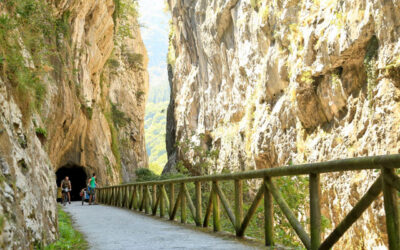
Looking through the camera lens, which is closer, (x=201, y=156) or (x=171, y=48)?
(x=201, y=156)

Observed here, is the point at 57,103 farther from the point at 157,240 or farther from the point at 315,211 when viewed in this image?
the point at 315,211

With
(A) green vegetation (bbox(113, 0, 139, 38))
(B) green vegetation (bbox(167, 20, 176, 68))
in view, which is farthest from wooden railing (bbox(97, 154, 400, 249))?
(B) green vegetation (bbox(167, 20, 176, 68))

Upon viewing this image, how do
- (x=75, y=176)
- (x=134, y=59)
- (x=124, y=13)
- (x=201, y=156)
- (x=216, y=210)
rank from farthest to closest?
1. (x=134, y=59)
2. (x=124, y=13)
3. (x=201, y=156)
4. (x=75, y=176)
5. (x=216, y=210)

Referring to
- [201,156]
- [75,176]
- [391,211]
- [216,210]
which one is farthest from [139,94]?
[391,211]

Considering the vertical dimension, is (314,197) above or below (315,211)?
above

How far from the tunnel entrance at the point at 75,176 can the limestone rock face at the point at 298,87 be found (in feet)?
29.6

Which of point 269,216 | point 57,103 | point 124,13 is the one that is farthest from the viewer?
point 124,13

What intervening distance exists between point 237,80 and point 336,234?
2873cm

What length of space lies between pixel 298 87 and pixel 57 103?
1283cm

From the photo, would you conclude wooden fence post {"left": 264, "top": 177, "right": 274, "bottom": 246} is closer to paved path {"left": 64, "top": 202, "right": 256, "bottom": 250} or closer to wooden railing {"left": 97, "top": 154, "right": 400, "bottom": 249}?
wooden railing {"left": 97, "top": 154, "right": 400, "bottom": 249}

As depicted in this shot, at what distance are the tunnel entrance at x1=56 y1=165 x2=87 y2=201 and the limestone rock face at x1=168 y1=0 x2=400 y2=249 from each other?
29.6ft

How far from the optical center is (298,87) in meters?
21.6

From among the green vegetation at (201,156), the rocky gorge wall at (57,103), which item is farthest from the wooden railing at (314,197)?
the green vegetation at (201,156)

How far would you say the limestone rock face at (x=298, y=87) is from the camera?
15.9m
